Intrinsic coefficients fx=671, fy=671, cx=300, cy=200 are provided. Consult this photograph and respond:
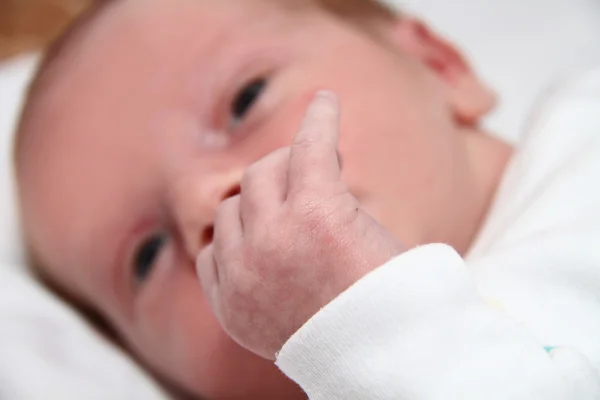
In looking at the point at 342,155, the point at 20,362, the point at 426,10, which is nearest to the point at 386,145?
the point at 342,155

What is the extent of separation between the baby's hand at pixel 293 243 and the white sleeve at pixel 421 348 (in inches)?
1.1

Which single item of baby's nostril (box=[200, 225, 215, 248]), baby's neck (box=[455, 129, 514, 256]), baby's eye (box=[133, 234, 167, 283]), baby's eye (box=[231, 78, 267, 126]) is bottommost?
baby's eye (box=[133, 234, 167, 283])

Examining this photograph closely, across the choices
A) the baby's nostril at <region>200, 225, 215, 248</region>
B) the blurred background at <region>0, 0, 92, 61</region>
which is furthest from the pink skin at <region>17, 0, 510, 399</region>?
the blurred background at <region>0, 0, 92, 61</region>

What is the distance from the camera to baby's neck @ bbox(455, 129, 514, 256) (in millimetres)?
833

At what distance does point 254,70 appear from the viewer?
0.83 m

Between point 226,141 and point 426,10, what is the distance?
0.83 m

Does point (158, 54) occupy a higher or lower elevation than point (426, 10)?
lower

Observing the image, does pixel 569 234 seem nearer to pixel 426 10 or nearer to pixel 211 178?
pixel 211 178

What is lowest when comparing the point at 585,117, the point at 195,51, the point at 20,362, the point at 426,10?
the point at 20,362

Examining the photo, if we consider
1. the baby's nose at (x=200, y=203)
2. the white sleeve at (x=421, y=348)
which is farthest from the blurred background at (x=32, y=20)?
the white sleeve at (x=421, y=348)

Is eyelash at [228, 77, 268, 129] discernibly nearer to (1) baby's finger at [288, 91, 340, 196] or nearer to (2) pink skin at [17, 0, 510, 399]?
(2) pink skin at [17, 0, 510, 399]

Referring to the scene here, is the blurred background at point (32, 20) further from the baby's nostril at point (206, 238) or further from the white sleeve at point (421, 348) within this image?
the white sleeve at point (421, 348)

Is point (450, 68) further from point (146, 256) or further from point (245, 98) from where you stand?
point (146, 256)

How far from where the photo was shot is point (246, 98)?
82 cm
